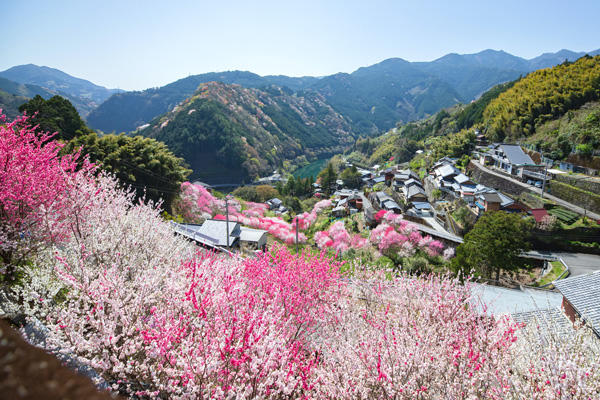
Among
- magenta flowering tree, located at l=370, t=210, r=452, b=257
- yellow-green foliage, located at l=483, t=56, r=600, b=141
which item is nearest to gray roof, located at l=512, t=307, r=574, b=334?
magenta flowering tree, located at l=370, t=210, r=452, b=257

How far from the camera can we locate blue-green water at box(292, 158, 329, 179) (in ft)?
277

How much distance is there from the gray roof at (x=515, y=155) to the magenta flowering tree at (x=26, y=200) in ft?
120

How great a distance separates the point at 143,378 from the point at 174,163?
20528 millimetres

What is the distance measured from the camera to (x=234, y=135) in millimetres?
76625

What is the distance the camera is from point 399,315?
263 inches

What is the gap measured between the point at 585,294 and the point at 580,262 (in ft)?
52.0

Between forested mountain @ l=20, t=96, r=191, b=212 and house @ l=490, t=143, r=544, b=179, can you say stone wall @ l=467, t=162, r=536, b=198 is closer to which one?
house @ l=490, t=143, r=544, b=179

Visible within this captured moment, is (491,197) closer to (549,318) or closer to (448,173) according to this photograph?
(448,173)

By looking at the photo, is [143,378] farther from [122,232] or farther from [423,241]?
[423,241]

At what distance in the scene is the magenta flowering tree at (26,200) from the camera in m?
5.37

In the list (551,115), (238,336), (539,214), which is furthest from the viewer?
(551,115)

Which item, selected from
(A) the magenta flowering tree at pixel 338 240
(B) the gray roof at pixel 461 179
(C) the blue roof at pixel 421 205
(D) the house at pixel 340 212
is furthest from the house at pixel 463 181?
(A) the magenta flowering tree at pixel 338 240

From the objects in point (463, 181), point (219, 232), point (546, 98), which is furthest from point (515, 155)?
point (219, 232)

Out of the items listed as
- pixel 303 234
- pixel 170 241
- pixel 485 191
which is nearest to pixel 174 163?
pixel 303 234
